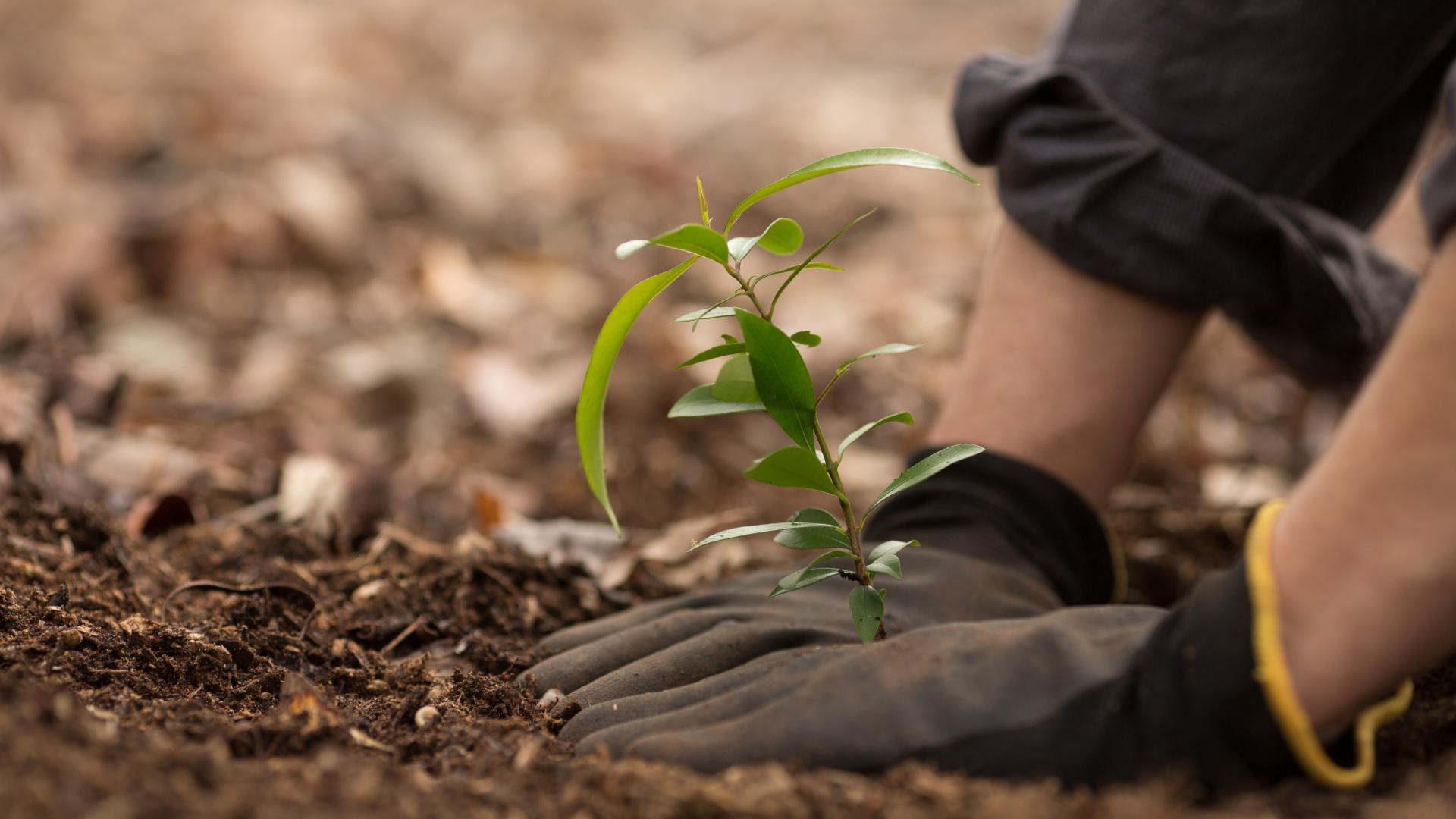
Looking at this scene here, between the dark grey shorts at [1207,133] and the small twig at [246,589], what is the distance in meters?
0.88

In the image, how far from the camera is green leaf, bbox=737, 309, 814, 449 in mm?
798

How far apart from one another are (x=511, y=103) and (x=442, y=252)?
5.09 ft

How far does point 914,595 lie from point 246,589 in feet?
2.15

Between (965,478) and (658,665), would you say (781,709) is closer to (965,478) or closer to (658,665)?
(658,665)

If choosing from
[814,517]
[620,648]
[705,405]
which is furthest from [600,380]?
[620,648]

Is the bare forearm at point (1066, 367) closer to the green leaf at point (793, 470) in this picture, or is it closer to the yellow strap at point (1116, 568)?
the yellow strap at point (1116, 568)

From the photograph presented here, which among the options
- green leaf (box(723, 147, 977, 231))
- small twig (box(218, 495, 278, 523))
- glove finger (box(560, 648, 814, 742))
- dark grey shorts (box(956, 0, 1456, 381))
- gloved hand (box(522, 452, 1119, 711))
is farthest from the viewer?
small twig (box(218, 495, 278, 523))

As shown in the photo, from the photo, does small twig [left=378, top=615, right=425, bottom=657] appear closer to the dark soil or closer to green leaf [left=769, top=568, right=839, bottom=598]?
the dark soil

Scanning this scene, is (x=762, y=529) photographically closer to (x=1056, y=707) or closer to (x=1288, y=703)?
(x=1056, y=707)

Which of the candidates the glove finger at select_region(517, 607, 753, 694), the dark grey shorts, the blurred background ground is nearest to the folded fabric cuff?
the dark grey shorts

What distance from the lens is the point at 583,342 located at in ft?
7.34

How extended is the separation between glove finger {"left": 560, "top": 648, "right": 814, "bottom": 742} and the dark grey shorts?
0.64m

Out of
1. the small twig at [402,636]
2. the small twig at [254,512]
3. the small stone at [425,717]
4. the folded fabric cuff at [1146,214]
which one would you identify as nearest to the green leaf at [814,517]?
the small stone at [425,717]

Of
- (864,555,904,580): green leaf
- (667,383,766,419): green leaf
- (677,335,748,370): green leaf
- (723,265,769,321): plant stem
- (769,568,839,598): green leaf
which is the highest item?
(723,265,769,321): plant stem
